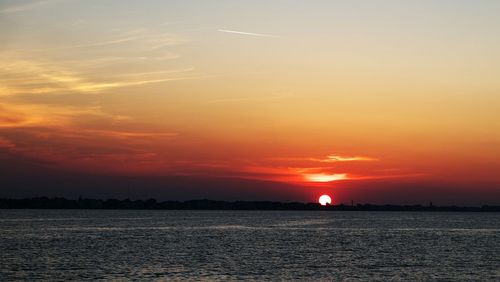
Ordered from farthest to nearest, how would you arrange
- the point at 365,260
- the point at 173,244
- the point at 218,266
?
the point at 173,244 < the point at 365,260 < the point at 218,266

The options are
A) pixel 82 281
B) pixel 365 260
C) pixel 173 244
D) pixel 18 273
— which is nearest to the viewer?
pixel 82 281

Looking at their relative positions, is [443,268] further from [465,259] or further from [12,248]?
[12,248]

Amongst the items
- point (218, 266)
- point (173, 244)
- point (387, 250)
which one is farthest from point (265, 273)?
point (173, 244)

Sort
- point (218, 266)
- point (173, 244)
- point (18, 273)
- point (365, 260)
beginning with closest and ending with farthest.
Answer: point (18, 273) → point (218, 266) → point (365, 260) → point (173, 244)

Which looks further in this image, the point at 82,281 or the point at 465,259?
the point at 465,259

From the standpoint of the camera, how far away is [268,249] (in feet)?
350

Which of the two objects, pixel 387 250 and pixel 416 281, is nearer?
pixel 416 281

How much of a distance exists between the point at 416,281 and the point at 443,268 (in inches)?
562

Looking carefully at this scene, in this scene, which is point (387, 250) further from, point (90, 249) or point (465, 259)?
point (90, 249)

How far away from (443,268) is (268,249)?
1286 inches

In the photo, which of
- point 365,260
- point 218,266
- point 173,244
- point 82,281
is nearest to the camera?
point 82,281

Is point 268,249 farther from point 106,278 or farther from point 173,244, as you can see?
point 106,278

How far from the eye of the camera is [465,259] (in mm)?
92188

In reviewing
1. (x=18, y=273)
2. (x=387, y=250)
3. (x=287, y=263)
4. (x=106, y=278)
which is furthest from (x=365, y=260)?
(x=18, y=273)
